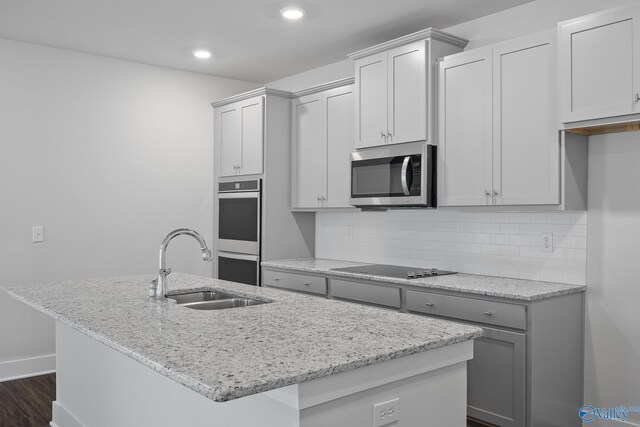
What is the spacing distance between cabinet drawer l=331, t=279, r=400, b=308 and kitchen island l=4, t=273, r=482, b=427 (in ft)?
3.54

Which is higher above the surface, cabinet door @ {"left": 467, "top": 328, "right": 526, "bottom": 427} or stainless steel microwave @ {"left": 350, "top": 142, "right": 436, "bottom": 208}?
stainless steel microwave @ {"left": 350, "top": 142, "right": 436, "bottom": 208}

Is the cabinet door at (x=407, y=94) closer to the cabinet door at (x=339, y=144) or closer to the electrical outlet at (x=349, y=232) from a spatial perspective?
the cabinet door at (x=339, y=144)

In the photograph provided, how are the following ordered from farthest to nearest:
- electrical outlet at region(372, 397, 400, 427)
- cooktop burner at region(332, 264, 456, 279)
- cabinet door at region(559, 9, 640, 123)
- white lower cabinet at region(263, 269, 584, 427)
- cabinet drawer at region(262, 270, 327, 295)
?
1. cabinet drawer at region(262, 270, 327, 295)
2. cooktop burner at region(332, 264, 456, 279)
3. white lower cabinet at region(263, 269, 584, 427)
4. cabinet door at region(559, 9, 640, 123)
5. electrical outlet at region(372, 397, 400, 427)

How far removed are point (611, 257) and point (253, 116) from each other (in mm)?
3129

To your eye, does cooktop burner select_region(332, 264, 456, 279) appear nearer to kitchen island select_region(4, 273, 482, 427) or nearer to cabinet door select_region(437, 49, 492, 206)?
cabinet door select_region(437, 49, 492, 206)

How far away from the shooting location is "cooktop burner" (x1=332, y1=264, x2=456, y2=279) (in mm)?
3686

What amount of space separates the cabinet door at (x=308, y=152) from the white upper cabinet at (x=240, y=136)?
326mm

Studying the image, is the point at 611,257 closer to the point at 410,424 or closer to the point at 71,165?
the point at 410,424

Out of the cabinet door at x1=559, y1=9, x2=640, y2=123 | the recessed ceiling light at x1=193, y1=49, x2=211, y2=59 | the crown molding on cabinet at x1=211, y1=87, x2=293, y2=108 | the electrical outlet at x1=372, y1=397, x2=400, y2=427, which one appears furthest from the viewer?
the crown molding on cabinet at x1=211, y1=87, x2=293, y2=108

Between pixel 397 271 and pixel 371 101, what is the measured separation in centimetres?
127

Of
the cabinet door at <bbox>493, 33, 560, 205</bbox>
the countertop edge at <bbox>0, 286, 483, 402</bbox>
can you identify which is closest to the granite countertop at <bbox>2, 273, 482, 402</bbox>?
the countertop edge at <bbox>0, 286, 483, 402</bbox>

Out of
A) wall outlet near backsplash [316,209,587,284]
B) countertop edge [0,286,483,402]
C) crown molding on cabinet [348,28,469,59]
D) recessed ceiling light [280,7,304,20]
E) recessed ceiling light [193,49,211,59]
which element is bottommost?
countertop edge [0,286,483,402]

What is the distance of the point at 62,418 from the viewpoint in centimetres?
316

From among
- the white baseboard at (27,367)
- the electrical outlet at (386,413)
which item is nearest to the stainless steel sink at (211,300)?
the electrical outlet at (386,413)
